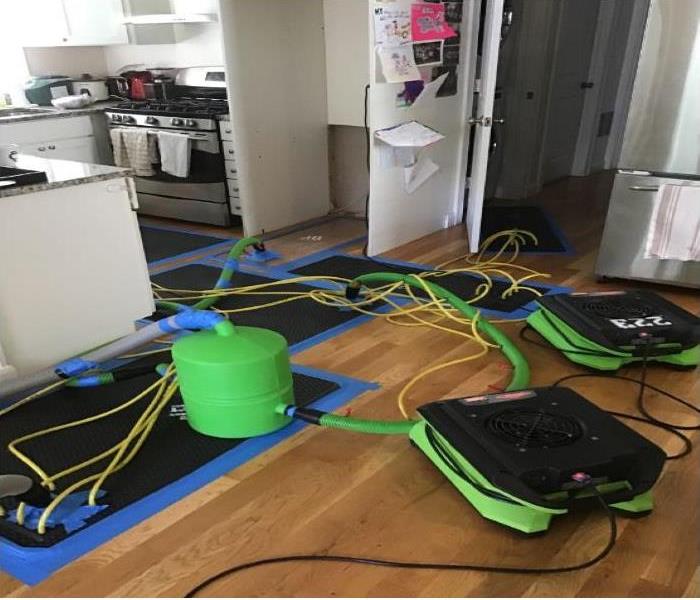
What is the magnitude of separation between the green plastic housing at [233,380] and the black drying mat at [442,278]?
134 cm

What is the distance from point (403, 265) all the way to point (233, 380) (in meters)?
1.91

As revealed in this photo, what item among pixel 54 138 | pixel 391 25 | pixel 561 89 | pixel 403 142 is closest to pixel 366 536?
pixel 403 142

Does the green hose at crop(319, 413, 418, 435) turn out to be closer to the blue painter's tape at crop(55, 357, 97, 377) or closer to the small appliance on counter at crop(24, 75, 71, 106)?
the blue painter's tape at crop(55, 357, 97, 377)

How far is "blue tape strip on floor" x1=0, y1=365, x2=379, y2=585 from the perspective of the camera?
1.52 m

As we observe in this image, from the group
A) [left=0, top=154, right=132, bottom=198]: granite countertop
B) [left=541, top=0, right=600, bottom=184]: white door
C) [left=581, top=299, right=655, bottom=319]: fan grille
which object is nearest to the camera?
[left=0, top=154, right=132, bottom=198]: granite countertop

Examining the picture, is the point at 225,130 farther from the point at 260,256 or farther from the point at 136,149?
the point at 260,256

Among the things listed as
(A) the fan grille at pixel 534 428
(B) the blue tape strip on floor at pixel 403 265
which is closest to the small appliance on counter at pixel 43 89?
(B) the blue tape strip on floor at pixel 403 265

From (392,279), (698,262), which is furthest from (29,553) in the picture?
(698,262)

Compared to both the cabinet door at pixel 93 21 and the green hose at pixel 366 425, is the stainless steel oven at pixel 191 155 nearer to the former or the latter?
the cabinet door at pixel 93 21

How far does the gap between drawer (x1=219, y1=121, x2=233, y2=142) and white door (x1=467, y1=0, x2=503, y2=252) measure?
1.61 m

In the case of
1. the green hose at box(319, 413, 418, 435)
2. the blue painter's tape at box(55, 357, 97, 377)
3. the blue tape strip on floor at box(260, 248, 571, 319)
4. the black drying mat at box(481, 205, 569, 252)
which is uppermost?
the green hose at box(319, 413, 418, 435)

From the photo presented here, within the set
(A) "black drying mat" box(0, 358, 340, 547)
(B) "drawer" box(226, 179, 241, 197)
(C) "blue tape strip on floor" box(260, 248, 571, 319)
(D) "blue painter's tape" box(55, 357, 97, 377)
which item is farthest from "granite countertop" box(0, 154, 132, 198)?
(B) "drawer" box(226, 179, 241, 197)

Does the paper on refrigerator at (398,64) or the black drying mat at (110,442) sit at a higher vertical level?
the paper on refrigerator at (398,64)

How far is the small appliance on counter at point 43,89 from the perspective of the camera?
15.5 ft
